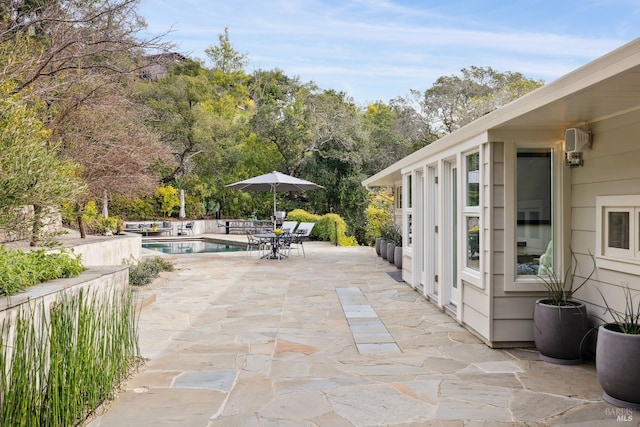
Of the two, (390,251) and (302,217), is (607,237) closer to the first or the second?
(390,251)

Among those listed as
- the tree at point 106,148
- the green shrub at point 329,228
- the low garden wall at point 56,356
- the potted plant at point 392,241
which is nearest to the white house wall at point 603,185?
the low garden wall at point 56,356

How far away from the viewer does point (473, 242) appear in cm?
503

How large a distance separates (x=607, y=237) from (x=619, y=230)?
0.52 feet

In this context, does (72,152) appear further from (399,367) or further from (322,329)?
(399,367)

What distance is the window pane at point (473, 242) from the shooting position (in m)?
4.89

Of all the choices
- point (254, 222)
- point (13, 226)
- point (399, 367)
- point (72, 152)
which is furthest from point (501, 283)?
point (254, 222)

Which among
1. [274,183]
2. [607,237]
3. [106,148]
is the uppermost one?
[106,148]

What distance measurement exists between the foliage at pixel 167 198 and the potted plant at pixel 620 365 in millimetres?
21981

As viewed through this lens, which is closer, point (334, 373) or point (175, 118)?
point (334, 373)

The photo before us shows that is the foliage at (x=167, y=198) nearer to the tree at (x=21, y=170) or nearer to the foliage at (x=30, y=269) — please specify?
the foliage at (x=30, y=269)

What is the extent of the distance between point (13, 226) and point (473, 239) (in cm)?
423

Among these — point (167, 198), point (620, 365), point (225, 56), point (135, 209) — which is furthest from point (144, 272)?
point (225, 56)

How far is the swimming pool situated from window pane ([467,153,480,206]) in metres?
12.2

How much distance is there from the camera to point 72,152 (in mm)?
7996
